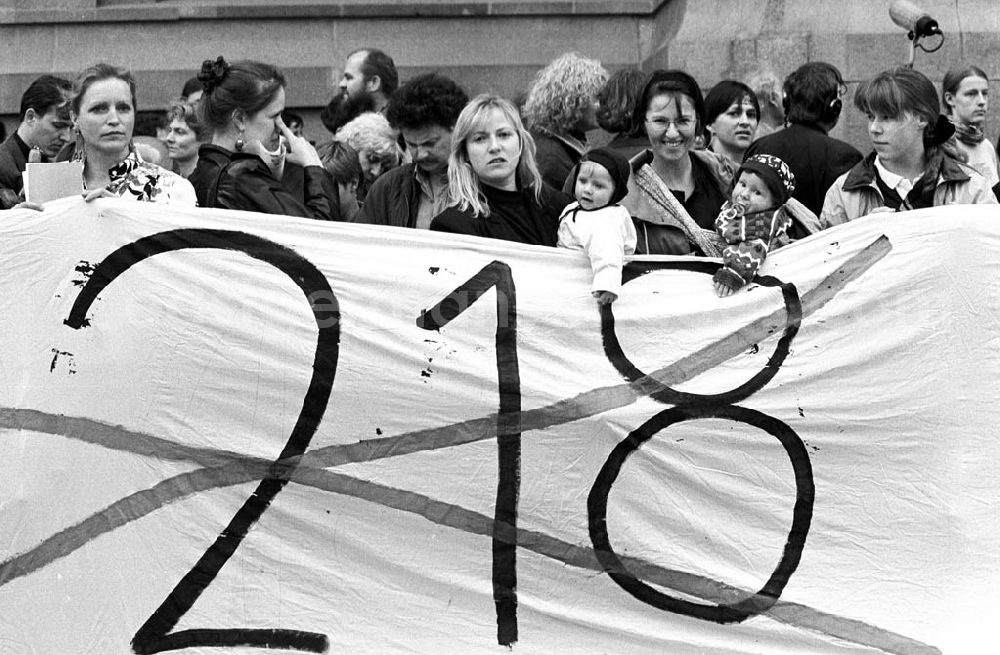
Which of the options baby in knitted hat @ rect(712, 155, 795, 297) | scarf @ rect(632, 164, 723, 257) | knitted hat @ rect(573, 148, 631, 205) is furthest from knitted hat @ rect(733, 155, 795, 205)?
knitted hat @ rect(573, 148, 631, 205)

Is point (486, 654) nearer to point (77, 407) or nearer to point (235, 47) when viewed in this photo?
point (77, 407)

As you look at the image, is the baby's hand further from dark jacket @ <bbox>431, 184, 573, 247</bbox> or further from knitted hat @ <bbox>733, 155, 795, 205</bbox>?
knitted hat @ <bbox>733, 155, 795, 205</bbox>

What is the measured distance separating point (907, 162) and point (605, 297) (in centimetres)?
129

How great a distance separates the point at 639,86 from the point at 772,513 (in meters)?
2.23

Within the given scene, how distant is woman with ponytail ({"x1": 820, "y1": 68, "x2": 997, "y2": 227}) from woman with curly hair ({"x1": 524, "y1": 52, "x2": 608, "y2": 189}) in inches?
55.1

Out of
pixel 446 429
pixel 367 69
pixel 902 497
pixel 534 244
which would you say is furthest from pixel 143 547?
pixel 367 69

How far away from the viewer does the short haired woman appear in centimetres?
630

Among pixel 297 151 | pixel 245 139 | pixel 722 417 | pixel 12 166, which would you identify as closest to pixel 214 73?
pixel 245 139

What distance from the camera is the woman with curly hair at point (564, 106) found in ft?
25.0

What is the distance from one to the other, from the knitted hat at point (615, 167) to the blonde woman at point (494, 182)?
343 millimetres

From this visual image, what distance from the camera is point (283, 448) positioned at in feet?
19.4

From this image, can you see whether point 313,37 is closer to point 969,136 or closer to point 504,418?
point 969,136

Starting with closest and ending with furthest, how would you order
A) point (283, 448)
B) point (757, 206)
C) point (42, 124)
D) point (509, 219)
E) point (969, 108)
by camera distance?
point (283, 448), point (757, 206), point (509, 219), point (42, 124), point (969, 108)

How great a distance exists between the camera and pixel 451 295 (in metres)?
6.05
